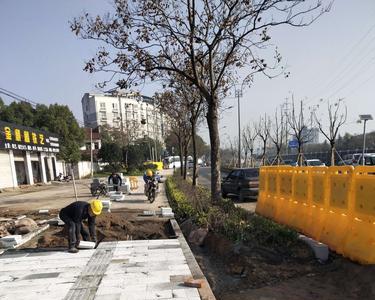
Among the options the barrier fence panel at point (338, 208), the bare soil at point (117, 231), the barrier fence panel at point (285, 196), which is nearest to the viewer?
the barrier fence panel at point (338, 208)

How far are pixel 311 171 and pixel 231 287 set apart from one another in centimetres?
359

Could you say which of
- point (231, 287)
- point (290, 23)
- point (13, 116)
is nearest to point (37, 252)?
point (231, 287)

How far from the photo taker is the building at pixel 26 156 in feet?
96.9

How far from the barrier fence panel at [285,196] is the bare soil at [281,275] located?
2622 millimetres

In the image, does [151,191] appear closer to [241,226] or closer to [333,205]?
[241,226]

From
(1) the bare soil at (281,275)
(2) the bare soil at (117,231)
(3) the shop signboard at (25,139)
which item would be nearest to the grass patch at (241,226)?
(1) the bare soil at (281,275)

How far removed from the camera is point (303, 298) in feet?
16.6

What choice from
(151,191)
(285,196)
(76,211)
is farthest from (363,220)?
(151,191)

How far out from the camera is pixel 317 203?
7789 mm

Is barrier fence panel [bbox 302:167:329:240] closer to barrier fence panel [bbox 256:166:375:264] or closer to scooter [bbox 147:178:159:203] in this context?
barrier fence panel [bbox 256:166:375:264]

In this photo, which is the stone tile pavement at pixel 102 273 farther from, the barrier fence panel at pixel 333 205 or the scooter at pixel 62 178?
the scooter at pixel 62 178

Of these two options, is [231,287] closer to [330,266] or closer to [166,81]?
[330,266]

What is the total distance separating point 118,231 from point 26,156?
28058 mm

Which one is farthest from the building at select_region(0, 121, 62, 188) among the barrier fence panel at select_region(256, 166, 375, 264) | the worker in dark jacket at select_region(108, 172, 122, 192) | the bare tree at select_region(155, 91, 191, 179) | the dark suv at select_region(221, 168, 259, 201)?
the barrier fence panel at select_region(256, 166, 375, 264)
